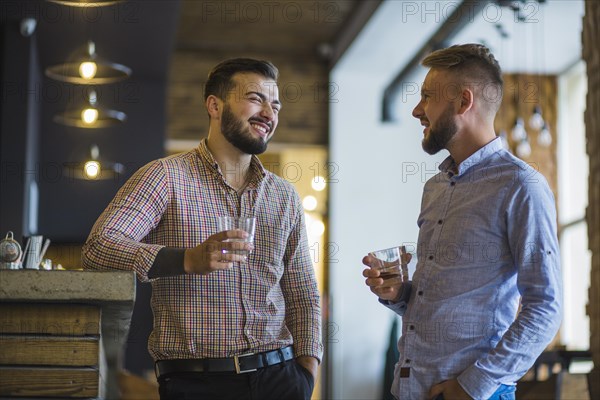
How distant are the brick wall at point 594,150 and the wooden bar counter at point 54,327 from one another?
10.0 ft

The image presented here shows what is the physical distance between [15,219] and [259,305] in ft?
15.2

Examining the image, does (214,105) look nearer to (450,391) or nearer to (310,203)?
(450,391)

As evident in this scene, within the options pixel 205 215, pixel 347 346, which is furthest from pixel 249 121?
pixel 347 346

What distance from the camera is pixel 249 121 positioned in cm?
270

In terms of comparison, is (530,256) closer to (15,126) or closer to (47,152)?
(15,126)

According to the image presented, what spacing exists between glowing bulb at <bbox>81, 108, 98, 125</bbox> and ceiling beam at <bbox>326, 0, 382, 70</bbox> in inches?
117

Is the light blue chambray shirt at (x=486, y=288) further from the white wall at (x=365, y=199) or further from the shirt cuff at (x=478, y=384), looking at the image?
the white wall at (x=365, y=199)

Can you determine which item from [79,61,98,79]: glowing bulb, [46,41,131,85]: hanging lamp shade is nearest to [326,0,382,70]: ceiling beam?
[46,41,131,85]: hanging lamp shade

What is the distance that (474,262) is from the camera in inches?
88.0

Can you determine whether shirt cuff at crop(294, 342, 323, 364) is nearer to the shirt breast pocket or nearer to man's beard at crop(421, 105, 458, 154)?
the shirt breast pocket

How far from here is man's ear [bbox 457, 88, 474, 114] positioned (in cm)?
239

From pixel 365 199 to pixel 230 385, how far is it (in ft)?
26.6

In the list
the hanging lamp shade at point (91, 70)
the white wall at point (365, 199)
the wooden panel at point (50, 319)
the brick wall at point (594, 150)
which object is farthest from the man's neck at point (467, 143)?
the white wall at point (365, 199)

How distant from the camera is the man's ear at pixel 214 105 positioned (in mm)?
2779
